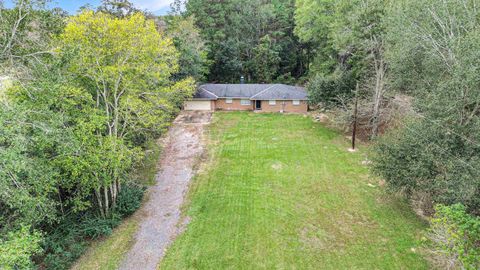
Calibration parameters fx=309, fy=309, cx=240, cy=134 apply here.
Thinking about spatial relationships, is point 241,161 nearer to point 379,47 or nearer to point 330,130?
point 330,130

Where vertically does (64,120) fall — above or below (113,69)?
below

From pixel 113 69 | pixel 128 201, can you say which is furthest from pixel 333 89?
pixel 128 201

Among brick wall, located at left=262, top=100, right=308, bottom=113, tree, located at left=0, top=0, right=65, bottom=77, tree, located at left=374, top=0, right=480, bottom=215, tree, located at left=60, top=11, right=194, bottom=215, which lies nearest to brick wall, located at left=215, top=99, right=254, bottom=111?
brick wall, located at left=262, top=100, right=308, bottom=113

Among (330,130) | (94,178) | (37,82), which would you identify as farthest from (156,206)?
(330,130)

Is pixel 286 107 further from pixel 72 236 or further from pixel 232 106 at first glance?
pixel 72 236

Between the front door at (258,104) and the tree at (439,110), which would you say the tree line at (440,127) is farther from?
the front door at (258,104)

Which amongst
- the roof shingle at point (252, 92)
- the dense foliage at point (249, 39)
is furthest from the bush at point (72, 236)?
the dense foliage at point (249, 39)
